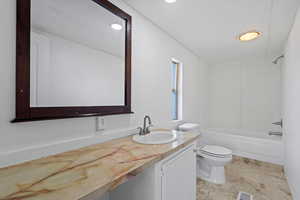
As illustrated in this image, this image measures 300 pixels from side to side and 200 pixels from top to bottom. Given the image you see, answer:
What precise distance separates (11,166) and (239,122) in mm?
3963

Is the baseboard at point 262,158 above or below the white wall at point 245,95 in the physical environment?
below

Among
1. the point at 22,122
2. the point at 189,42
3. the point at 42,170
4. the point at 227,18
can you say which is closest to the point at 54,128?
the point at 22,122

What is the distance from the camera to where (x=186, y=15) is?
1649 mm

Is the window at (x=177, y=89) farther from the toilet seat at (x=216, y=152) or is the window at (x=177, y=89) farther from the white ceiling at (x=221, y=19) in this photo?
the toilet seat at (x=216, y=152)

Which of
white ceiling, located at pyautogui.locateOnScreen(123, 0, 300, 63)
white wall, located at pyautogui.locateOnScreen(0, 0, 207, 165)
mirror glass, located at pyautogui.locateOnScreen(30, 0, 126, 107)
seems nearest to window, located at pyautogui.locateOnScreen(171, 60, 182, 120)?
white wall, located at pyautogui.locateOnScreen(0, 0, 207, 165)

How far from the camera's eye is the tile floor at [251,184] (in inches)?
71.4

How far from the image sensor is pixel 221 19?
5.67 feet

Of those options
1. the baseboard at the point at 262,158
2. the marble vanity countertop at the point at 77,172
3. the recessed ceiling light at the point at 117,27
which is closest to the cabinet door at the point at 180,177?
the marble vanity countertop at the point at 77,172

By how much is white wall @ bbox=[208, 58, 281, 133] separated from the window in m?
1.69

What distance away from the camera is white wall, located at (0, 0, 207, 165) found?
793 millimetres

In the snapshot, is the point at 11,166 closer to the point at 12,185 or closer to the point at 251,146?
the point at 12,185

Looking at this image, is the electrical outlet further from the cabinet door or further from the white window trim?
the white window trim

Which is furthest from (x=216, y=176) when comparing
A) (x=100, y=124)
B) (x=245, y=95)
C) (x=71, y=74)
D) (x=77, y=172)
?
(x=71, y=74)

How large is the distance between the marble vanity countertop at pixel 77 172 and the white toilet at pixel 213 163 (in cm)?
130
